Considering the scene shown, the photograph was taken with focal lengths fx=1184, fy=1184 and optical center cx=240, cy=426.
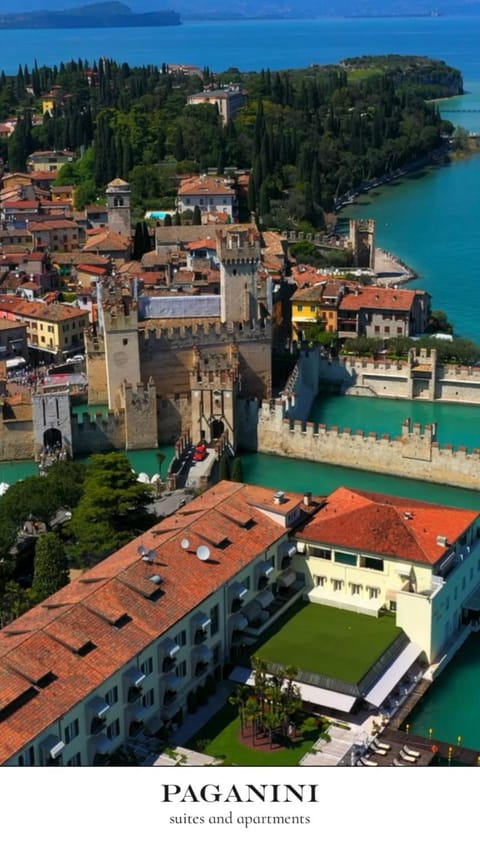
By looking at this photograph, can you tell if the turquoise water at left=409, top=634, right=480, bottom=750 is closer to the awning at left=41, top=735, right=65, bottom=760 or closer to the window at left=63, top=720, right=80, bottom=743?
the window at left=63, top=720, right=80, bottom=743

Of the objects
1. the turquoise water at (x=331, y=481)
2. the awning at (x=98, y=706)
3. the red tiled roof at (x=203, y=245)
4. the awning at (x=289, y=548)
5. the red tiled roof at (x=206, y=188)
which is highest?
the red tiled roof at (x=206, y=188)

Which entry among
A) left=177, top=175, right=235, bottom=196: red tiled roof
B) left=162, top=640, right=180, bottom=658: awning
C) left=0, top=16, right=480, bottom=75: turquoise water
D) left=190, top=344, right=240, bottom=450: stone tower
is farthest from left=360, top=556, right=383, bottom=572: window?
left=0, top=16, right=480, bottom=75: turquoise water

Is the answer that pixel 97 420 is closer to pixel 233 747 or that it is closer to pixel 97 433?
pixel 97 433

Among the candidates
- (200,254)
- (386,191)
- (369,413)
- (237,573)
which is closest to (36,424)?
(369,413)

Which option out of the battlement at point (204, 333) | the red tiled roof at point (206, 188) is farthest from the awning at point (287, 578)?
the red tiled roof at point (206, 188)

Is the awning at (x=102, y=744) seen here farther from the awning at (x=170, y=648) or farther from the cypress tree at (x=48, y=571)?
the cypress tree at (x=48, y=571)

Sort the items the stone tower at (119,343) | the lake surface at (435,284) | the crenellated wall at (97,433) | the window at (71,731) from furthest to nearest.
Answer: the stone tower at (119,343)
the crenellated wall at (97,433)
the lake surface at (435,284)
the window at (71,731)

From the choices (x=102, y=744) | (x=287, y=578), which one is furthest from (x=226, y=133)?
(x=102, y=744)
